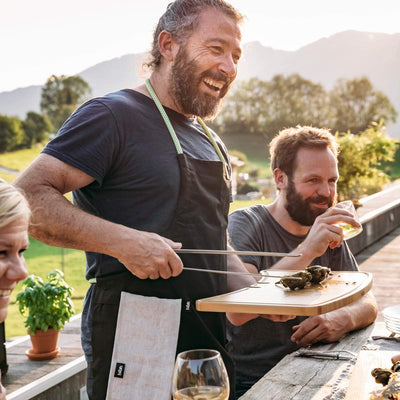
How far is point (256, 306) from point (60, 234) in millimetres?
576

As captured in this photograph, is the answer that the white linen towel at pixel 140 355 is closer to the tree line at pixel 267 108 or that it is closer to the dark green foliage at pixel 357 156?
the dark green foliage at pixel 357 156

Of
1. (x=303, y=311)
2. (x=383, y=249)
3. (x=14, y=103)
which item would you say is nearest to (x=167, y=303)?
(x=303, y=311)

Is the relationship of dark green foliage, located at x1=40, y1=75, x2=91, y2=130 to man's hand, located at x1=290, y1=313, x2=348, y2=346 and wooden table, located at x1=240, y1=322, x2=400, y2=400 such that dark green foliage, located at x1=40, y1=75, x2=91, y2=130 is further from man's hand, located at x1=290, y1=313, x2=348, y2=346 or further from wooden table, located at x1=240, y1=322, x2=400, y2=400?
wooden table, located at x1=240, y1=322, x2=400, y2=400

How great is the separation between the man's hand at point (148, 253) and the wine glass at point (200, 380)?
1.44ft

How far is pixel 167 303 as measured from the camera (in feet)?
6.05

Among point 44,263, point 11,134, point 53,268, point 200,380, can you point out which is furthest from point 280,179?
point 11,134

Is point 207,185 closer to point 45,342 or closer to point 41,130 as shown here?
point 45,342

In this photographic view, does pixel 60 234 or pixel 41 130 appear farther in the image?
pixel 41 130

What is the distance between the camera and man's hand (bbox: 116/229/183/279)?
5.39 feet

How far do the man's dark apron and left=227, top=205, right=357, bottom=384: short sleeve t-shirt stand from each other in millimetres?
402

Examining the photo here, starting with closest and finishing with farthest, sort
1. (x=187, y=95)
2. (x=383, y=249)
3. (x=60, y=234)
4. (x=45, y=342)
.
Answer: (x=60, y=234) < (x=187, y=95) < (x=45, y=342) < (x=383, y=249)

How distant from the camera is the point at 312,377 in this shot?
1841 mm

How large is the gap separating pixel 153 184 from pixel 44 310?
104 inches

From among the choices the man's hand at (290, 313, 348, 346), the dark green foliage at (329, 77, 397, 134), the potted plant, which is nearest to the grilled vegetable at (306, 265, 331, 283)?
the man's hand at (290, 313, 348, 346)
